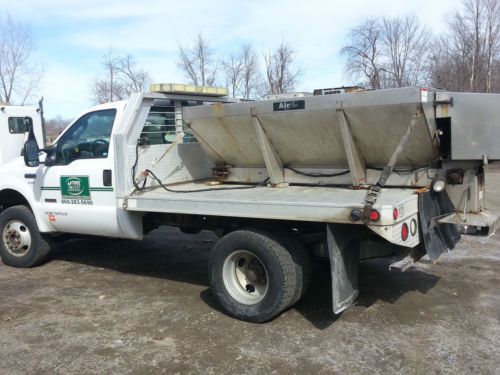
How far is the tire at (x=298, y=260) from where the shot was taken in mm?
4531

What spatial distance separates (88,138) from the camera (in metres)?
6.01

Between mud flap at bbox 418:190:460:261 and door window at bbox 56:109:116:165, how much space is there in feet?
11.2

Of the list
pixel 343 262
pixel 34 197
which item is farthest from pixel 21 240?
pixel 343 262

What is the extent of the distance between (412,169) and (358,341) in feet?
5.62

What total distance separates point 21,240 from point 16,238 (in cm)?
9

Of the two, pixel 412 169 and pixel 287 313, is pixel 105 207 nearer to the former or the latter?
pixel 287 313

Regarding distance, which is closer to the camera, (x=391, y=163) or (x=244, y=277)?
(x=391, y=163)

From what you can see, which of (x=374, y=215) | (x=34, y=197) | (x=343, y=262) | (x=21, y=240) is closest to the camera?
(x=374, y=215)

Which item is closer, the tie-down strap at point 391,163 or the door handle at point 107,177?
the tie-down strap at point 391,163

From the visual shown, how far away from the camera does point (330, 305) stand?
16.7 ft

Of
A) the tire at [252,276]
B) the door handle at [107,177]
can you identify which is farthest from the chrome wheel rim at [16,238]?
the tire at [252,276]

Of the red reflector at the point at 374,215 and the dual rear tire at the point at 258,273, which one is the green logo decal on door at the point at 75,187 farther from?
the red reflector at the point at 374,215

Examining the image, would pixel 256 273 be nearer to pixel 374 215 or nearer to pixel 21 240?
pixel 374 215

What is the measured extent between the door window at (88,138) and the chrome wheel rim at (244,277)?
2.02 m
